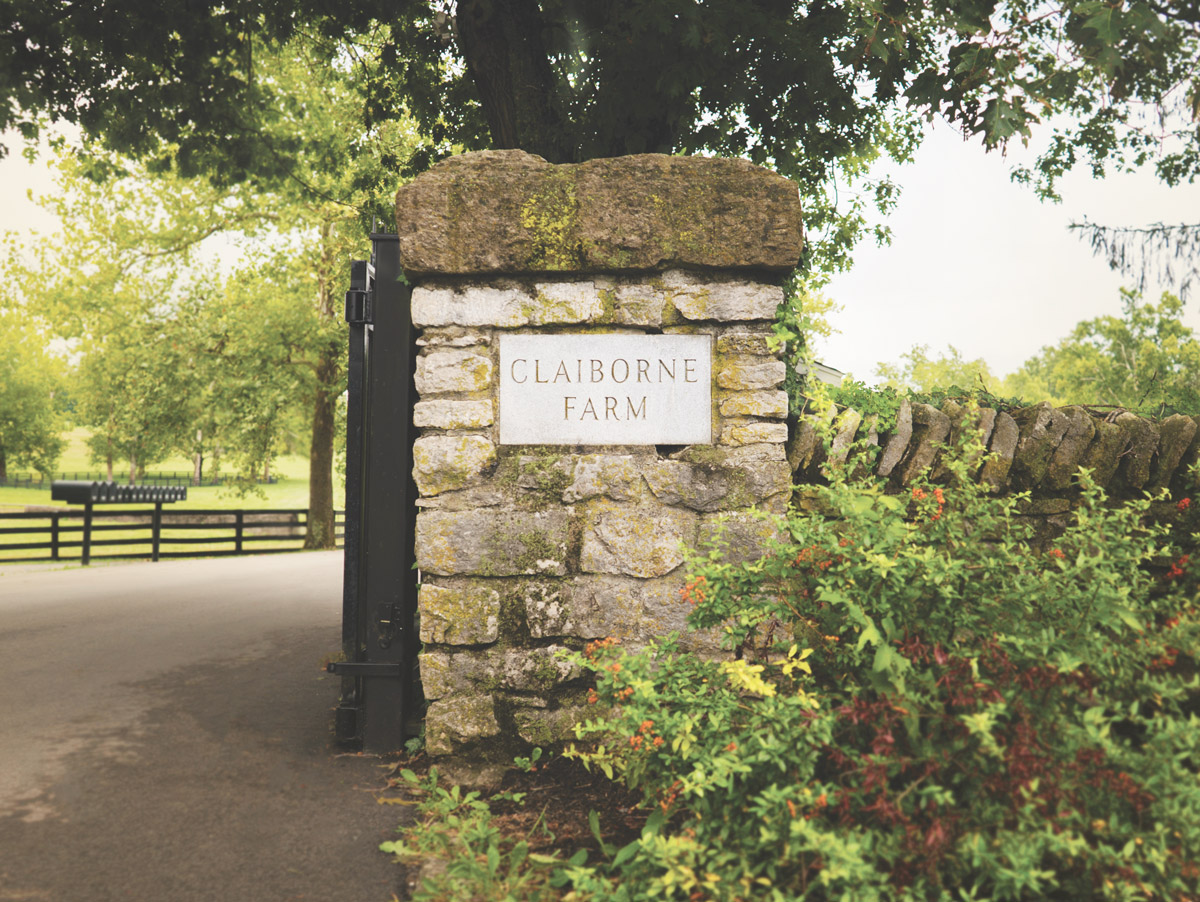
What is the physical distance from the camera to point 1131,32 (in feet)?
13.3

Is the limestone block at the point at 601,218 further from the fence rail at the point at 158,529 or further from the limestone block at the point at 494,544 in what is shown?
the fence rail at the point at 158,529

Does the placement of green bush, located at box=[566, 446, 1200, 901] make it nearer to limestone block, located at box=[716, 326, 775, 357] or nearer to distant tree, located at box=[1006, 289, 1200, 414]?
limestone block, located at box=[716, 326, 775, 357]

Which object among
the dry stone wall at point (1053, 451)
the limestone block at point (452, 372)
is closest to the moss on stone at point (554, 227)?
the limestone block at point (452, 372)

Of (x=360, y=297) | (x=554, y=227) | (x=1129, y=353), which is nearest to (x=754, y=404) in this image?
(x=554, y=227)

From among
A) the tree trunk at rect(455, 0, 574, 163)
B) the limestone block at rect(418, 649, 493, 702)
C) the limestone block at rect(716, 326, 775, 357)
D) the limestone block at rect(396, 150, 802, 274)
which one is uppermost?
the tree trunk at rect(455, 0, 574, 163)

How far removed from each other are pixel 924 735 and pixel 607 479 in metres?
1.64

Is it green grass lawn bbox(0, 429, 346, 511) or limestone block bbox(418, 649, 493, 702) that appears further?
green grass lawn bbox(0, 429, 346, 511)

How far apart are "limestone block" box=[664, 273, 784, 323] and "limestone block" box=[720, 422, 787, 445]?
47 centimetres

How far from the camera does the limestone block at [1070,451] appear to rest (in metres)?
3.94

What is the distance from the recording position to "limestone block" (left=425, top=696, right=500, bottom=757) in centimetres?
333

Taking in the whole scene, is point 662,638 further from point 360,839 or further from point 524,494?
point 360,839

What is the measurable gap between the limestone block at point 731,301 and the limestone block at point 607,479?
72cm

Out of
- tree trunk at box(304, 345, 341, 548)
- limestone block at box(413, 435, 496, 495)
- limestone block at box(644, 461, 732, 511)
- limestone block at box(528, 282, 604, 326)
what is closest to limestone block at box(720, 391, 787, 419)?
limestone block at box(644, 461, 732, 511)

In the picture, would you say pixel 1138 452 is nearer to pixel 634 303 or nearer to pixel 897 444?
pixel 897 444
